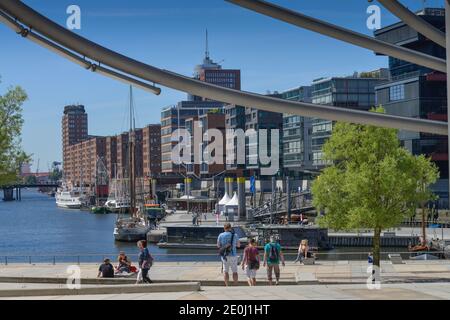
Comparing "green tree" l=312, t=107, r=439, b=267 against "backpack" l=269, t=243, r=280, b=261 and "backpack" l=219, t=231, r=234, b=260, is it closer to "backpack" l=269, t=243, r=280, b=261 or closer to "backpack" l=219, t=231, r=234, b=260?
"backpack" l=269, t=243, r=280, b=261

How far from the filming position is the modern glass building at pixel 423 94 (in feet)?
296

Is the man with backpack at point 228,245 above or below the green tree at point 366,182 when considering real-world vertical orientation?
below

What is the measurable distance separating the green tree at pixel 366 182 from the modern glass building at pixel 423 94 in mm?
62649

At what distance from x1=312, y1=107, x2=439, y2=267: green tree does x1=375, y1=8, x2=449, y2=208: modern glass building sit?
6265cm

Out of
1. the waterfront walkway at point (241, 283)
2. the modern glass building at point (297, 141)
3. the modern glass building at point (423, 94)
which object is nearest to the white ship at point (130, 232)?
the modern glass building at point (423, 94)

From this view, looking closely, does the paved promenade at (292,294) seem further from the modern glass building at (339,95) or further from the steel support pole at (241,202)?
the modern glass building at (339,95)

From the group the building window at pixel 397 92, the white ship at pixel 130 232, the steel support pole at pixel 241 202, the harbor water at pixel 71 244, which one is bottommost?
the harbor water at pixel 71 244

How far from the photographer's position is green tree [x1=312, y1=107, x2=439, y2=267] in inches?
1102

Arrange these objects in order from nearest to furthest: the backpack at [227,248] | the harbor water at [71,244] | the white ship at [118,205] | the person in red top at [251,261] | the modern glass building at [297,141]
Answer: the backpack at [227,248], the person in red top at [251,261], the harbor water at [71,244], the modern glass building at [297,141], the white ship at [118,205]

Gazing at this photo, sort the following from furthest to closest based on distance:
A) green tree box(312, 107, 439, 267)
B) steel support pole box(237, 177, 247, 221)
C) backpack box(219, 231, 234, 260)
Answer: steel support pole box(237, 177, 247, 221), green tree box(312, 107, 439, 267), backpack box(219, 231, 234, 260)

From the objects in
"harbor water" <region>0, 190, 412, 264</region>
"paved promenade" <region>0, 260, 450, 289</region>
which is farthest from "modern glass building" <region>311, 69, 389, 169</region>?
"paved promenade" <region>0, 260, 450, 289</region>

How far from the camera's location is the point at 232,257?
65.4 ft

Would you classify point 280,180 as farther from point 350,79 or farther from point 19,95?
point 19,95
